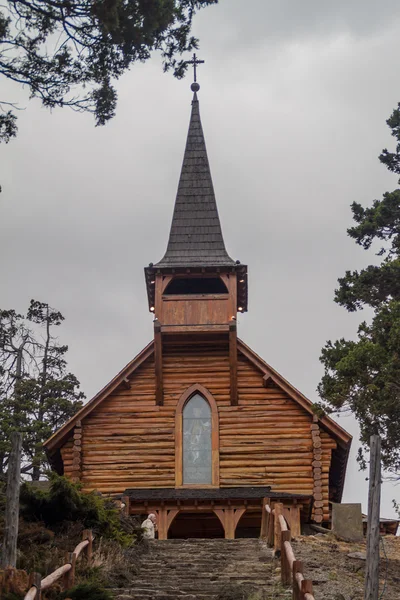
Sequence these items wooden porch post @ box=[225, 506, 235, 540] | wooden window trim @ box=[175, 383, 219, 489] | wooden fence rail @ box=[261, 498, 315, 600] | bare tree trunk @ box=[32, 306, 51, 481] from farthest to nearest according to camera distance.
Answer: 1. bare tree trunk @ box=[32, 306, 51, 481]
2. wooden window trim @ box=[175, 383, 219, 489]
3. wooden porch post @ box=[225, 506, 235, 540]
4. wooden fence rail @ box=[261, 498, 315, 600]

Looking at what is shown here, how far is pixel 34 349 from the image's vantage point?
41.9 meters

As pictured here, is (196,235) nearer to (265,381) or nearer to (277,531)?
(265,381)

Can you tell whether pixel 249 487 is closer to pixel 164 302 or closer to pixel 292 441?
pixel 292 441

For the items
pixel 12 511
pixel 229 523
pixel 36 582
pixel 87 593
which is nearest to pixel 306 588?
pixel 87 593

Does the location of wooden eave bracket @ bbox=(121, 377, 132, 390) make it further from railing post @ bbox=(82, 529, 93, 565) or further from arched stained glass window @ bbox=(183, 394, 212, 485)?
railing post @ bbox=(82, 529, 93, 565)

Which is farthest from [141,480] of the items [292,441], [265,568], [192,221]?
[265,568]

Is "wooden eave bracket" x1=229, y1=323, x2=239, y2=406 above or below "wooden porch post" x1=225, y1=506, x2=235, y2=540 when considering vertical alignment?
above

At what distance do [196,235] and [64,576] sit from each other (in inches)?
733

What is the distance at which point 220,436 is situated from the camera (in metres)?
27.7

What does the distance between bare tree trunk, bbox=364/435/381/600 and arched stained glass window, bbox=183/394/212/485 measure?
13.1 m

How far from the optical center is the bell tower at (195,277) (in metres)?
27.5

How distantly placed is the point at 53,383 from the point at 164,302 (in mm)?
16323

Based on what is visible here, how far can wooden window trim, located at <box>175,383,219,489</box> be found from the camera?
2705cm

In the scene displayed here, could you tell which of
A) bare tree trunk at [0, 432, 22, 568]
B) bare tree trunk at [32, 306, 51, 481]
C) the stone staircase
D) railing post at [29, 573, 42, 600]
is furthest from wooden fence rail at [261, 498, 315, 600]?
bare tree trunk at [32, 306, 51, 481]
